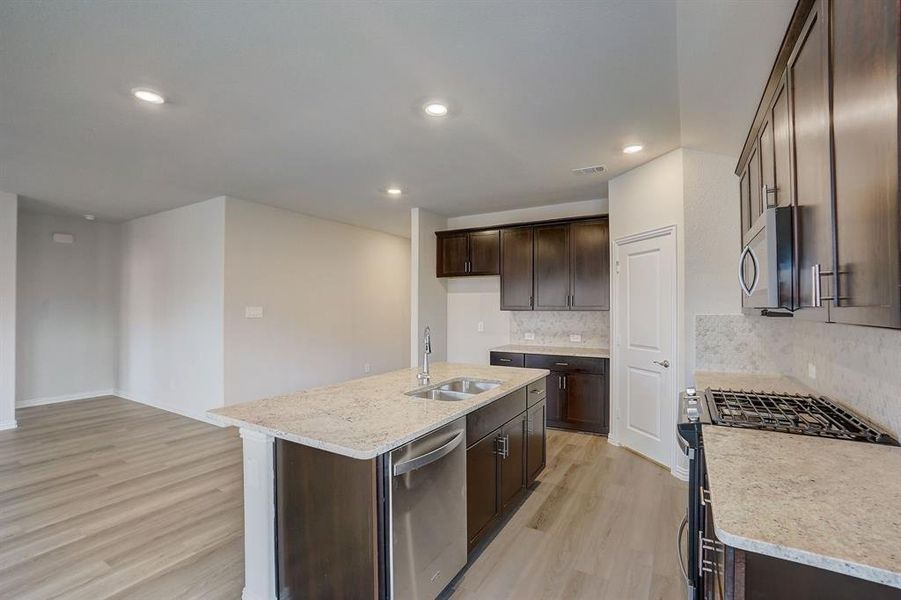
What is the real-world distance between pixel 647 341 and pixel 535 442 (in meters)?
1.46

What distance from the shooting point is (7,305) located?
4613 mm

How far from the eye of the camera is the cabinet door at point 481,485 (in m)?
2.16

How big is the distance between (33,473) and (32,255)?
383 cm

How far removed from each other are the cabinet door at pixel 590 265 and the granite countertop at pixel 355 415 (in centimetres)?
217

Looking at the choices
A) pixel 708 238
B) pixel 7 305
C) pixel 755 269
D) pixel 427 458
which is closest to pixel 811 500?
pixel 755 269

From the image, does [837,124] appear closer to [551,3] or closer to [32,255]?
[551,3]

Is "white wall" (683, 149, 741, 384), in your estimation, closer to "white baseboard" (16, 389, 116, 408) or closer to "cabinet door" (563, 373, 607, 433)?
"cabinet door" (563, 373, 607, 433)

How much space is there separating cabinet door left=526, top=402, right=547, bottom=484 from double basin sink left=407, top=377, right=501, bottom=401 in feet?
1.39

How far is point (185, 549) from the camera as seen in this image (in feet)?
7.75

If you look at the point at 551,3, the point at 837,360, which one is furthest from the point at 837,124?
the point at 837,360

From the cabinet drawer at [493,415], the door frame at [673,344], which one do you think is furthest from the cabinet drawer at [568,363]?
the cabinet drawer at [493,415]

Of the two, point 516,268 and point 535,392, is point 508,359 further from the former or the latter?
point 535,392

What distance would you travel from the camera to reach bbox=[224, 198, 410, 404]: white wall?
4871mm

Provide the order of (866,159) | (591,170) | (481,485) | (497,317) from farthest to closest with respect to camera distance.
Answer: (497,317) < (591,170) < (481,485) < (866,159)
